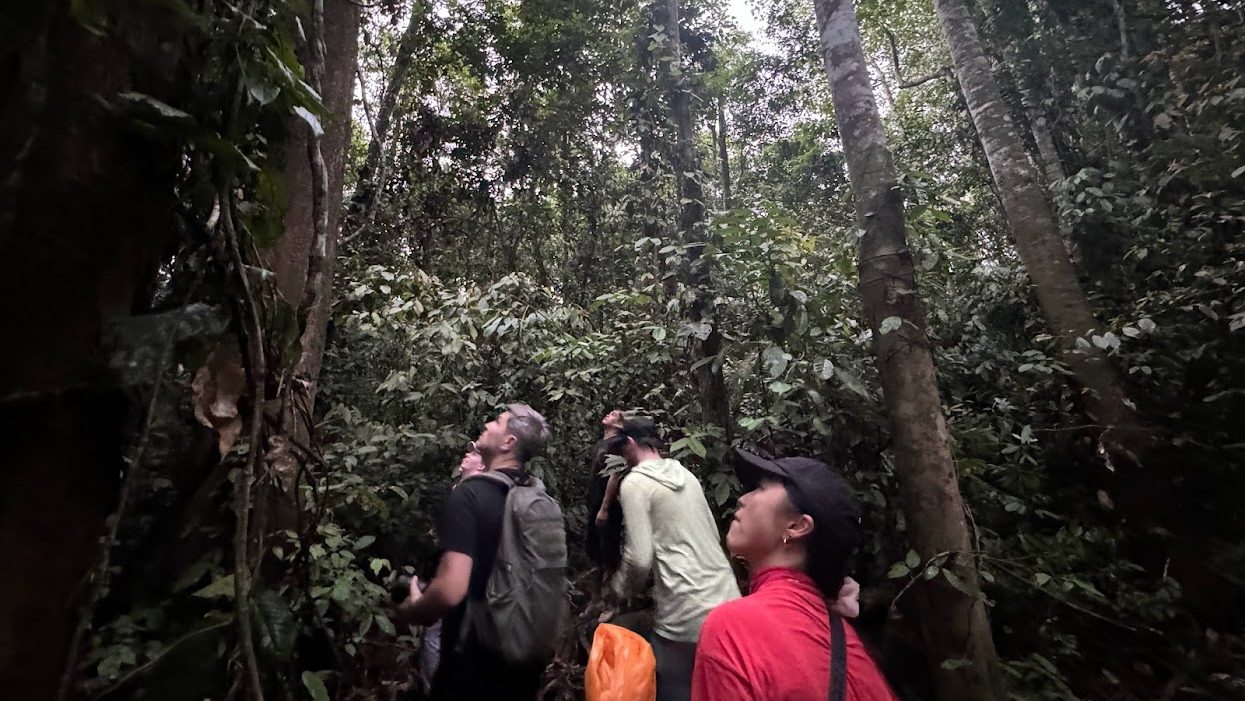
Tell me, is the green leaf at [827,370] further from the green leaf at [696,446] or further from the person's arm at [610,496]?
the person's arm at [610,496]

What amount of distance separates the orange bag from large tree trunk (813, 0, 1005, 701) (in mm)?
1374

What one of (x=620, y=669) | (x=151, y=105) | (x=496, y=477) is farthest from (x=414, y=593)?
(x=151, y=105)

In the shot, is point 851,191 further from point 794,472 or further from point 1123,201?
point 1123,201

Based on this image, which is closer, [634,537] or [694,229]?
[634,537]

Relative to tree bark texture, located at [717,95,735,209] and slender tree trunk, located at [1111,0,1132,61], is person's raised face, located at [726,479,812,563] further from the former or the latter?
tree bark texture, located at [717,95,735,209]

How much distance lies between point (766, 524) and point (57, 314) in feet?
4.67

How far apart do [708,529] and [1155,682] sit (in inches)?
115

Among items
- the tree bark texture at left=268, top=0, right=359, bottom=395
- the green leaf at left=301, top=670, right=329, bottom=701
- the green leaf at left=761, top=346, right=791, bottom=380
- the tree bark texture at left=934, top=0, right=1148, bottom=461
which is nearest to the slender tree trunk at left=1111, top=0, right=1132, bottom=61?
the tree bark texture at left=934, top=0, right=1148, bottom=461

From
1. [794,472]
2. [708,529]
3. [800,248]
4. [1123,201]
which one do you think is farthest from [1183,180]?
[794,472]

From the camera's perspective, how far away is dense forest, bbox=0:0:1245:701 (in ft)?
2.52

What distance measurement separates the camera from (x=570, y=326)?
6023mm

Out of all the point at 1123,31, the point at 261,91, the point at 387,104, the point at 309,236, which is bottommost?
the point at 261,91

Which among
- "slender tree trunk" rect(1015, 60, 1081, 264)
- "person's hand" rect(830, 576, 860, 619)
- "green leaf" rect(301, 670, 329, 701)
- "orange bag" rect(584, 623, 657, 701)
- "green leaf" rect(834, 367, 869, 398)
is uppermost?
"slender tree trunk" rect(1015, 60, 1081, 264)

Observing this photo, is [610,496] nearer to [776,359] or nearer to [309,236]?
[776,359]
